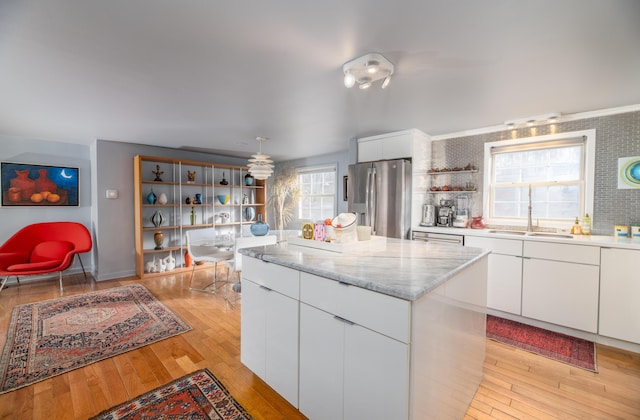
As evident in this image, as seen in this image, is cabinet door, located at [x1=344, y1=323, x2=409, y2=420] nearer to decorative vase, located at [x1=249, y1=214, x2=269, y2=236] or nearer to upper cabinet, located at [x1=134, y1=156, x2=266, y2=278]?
decorative vase, located at [x1=249, y1=214, x2=269, y2=236]

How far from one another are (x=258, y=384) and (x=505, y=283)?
276 centimetres

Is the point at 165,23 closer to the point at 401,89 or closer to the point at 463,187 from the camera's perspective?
the point at 401,89

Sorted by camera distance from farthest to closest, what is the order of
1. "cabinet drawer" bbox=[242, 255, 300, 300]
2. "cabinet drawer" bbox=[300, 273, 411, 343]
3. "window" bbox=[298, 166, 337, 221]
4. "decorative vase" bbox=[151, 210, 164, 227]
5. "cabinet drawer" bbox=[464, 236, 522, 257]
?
"window" bbox=[298, 166, 337, 221], "decorative vase" bbox=[151, 210, 164, 227], "cabinet drawer" bbox=[464, 236, 522, 257], "cabinet drawer" bbox=[242, 255, 300, 300], "cabinet drawer" bbox=[300, 273, 411, 343]

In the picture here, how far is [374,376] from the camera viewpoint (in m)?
1.24

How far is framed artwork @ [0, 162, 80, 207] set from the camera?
13.8ft

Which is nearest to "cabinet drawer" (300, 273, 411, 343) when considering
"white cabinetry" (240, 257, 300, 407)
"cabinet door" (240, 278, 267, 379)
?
"white cabinetry" (240, 257, 300, 407)

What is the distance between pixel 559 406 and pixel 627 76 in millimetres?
2462

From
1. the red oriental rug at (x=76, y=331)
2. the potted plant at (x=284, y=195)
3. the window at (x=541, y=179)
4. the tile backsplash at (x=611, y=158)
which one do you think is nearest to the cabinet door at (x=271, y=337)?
the red oriental rug at (x=76, y=331)

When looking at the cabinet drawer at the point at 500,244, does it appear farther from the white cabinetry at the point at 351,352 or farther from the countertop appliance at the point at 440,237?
the white cabinetry at the point at 351,352

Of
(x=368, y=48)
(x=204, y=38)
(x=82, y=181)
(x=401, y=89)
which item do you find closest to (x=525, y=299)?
(x=401, y=89)

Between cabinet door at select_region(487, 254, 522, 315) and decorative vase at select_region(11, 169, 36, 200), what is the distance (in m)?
6.60

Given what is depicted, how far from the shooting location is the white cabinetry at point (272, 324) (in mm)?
1641

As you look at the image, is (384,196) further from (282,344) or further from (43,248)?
(43,248)

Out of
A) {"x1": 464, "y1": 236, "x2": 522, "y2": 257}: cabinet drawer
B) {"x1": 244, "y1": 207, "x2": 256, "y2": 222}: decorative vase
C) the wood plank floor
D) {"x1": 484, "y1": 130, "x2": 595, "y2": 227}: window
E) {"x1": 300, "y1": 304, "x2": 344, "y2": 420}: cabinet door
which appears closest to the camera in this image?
{"x1": 300, "y1": 304, "x2": 344, "y2": 420}: cabinet door
